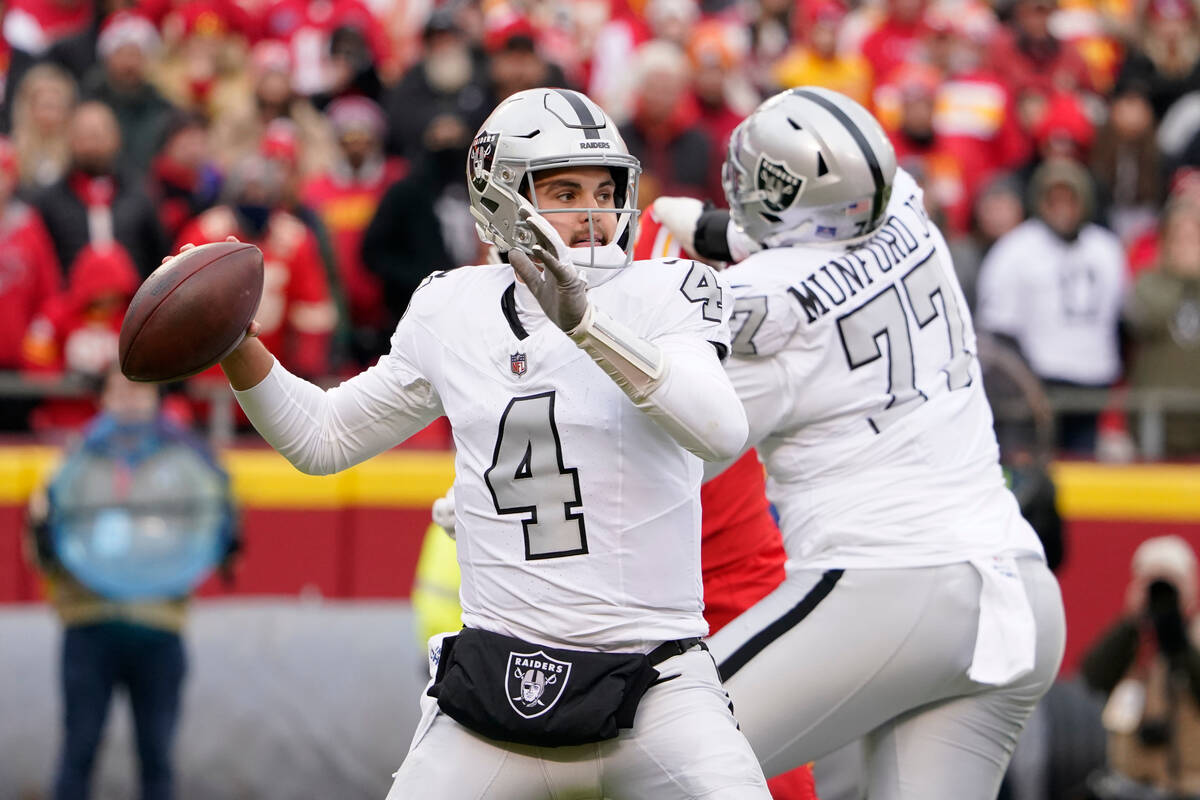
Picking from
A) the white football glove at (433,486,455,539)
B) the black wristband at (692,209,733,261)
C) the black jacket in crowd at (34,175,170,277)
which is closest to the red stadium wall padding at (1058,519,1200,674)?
the black jacket in crowd at (34,175,170,277)

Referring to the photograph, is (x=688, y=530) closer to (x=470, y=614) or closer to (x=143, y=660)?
(x=470, y=614)

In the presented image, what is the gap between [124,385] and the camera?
6.71 meters

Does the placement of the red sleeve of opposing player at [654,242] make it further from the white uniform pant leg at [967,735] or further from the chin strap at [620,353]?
the chin strap at [620,353]

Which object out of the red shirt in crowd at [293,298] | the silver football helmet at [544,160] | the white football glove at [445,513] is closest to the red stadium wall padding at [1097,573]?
the red shirt in crowd at [293,298]

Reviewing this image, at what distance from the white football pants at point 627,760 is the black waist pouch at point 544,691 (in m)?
0.03

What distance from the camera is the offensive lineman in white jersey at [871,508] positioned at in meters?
3.93

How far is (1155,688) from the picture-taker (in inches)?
293

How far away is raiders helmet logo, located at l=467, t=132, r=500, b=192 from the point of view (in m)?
3.55

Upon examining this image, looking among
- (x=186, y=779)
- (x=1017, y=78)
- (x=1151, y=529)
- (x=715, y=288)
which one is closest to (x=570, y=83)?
(x=1017, y=78)

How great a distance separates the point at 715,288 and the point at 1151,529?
19.3ft

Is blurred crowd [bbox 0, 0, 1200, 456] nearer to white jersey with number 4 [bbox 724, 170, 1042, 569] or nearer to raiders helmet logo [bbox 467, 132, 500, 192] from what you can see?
white jersey with number 4 [bbox 724, 170, 1042, 569]

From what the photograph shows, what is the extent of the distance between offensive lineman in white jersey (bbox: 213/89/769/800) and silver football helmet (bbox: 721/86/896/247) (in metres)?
0.67

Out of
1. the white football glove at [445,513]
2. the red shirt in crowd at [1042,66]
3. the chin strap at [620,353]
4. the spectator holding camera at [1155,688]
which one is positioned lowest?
the spectator holding camera at [1155,688]

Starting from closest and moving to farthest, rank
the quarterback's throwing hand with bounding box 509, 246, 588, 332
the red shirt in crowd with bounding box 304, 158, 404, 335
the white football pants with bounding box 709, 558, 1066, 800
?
the quarterback's throwing hand with bounding box 509, 246, 588, 332
the white football pants with bounding box 709, 558, 1066, 800
the red shirt in crowd with bounding box 304, 158, 404, 335
